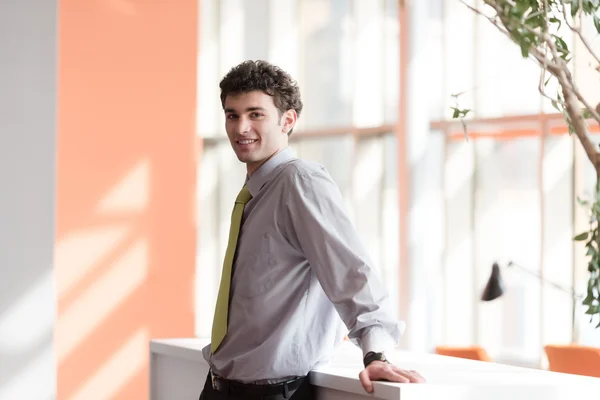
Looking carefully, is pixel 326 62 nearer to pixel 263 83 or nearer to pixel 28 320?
pixel 28 320

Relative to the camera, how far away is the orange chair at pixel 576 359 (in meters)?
5.04

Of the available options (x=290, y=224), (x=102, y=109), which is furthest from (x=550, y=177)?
(x=290, y=224)

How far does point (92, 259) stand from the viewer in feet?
20.7

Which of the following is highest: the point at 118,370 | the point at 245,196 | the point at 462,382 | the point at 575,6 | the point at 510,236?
the point at 575,6

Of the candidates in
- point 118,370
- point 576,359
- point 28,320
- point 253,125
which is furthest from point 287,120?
point 118,370

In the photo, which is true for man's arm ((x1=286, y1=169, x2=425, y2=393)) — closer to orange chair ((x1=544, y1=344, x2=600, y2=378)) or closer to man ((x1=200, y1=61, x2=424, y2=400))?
man ((x1=200, y1=61, x2=424, y2=400))

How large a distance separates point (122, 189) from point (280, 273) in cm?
427

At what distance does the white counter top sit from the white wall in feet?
8.27

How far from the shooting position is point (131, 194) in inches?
258

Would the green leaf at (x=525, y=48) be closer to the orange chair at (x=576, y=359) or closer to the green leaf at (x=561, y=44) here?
the green leaf at (x=561, y=44)

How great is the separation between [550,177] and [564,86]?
6.29 m

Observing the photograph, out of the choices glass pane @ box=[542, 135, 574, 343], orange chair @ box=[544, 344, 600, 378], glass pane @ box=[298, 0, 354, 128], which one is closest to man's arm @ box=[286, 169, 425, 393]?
orange chair @ box=[544, 344, 600, 378]

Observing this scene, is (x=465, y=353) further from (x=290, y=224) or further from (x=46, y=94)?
(x=290, y=224)

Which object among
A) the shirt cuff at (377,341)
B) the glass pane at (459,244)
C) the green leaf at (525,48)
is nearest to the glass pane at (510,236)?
the glass pane at (459,244)
